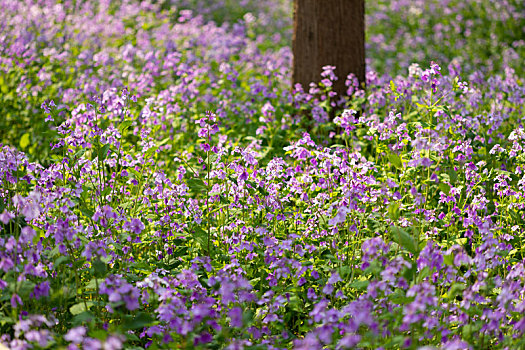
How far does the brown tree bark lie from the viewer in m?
5.83

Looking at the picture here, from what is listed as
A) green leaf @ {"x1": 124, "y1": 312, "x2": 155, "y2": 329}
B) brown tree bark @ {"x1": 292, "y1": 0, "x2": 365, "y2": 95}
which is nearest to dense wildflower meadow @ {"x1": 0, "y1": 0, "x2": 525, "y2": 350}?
green leaf @ {"x1": 124, "y1": 312, "x2": 155, "y2": 329}

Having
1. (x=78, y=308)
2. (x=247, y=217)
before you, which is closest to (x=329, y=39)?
(x=247, y=217)

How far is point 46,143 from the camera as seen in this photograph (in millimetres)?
5559

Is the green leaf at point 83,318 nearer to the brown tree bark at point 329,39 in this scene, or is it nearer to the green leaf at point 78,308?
the green leaf at point 78,308

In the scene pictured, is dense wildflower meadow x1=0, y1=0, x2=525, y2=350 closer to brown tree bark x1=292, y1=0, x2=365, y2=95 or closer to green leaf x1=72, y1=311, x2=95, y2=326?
green leaf x1=72, y1=311, x2=95, y2=326

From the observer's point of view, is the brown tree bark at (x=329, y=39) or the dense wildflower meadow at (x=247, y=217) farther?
the brown tree bark at (x=329, y=39)

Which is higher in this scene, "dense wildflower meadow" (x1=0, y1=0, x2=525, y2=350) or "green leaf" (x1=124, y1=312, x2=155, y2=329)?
"dense wildflower meadow" (x1=0, y1=0, x2=525, y2=350)

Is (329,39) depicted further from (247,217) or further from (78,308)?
(78,308)

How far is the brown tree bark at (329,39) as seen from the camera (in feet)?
19.1

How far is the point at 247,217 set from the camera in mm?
3688

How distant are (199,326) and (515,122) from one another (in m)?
3.73

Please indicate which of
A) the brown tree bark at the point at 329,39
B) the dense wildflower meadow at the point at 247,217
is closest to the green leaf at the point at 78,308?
the dense wildflower meadow at the point at 247,217

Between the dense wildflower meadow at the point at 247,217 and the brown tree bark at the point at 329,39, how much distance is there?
28cm

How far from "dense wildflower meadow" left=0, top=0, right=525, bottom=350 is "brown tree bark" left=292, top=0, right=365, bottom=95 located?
0.92 ft
